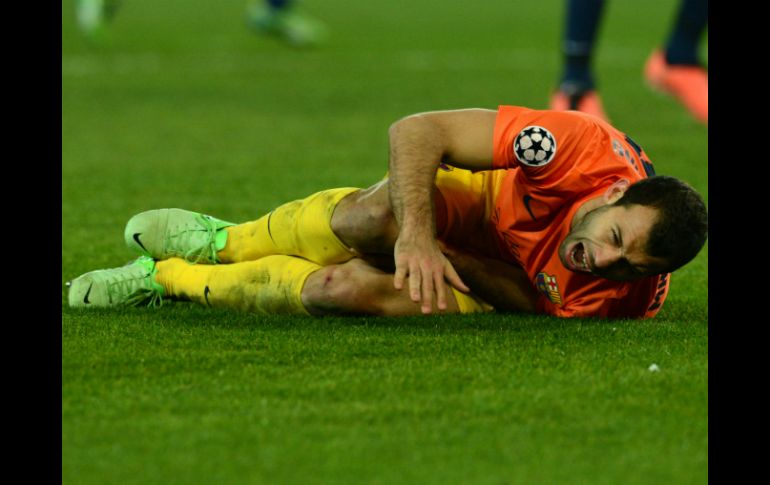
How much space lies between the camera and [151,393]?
9.45 feet

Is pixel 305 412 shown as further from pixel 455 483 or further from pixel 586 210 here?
pixel 586 210

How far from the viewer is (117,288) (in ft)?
12.3

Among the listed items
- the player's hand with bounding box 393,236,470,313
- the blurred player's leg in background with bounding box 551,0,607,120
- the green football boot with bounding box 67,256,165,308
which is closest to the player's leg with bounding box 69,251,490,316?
the green football boot with bounding box 67,256,165,308

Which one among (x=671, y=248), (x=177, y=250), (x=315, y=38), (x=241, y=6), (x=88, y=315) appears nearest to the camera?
(x=671, y=248)

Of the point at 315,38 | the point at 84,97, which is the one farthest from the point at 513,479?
the point at 315,38

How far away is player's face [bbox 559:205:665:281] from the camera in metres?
3.18

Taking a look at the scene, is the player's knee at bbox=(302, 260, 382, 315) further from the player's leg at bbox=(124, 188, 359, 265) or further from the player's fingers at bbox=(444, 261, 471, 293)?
the player's fingers at bbox=(444, 261, 471, 293)

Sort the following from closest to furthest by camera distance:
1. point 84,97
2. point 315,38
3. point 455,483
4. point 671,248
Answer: point 455,483 → point 671,248 → point 84,97 → point 315,38

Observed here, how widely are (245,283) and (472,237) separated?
584mm

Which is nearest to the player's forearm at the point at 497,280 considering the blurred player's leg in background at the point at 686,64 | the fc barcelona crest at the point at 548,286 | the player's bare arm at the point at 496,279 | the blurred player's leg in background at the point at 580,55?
the player's bare arm at the point at 496,279

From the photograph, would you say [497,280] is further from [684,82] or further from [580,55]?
[684,82]

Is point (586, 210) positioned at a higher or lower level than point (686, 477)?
higher

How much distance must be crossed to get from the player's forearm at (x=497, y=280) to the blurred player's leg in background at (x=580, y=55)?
10.9 ft
